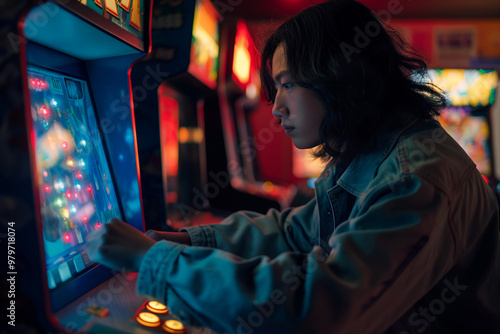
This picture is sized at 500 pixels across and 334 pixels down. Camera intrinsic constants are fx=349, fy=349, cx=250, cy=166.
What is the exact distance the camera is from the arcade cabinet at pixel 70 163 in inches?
23.2

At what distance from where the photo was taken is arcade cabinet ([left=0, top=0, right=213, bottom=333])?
23.2 inches

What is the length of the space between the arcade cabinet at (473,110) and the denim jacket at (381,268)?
96.4 inches

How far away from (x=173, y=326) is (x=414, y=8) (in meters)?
4.54

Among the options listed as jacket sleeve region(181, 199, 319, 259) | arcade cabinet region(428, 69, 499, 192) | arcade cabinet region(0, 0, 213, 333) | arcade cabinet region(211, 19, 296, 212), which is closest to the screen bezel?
arcade cabinet region(0, 0, 213, 333)

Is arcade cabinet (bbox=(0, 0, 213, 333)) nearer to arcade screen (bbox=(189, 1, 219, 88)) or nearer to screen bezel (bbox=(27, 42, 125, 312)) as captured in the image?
screen bezel (bbox=(27, 42, 125, 312))

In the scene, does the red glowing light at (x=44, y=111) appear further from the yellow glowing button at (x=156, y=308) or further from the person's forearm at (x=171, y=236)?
the yellow glowing button at (x=156, y=308)

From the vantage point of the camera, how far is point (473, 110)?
293cm

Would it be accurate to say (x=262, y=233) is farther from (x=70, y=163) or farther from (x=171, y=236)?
(x=70, y=163)

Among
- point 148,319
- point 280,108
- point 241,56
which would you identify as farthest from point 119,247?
point 241,56

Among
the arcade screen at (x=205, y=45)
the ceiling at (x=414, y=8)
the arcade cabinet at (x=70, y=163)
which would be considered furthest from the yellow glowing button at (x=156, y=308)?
the ceiling at (x=414, y=8)

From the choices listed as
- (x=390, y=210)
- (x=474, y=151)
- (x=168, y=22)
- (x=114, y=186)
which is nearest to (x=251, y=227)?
(x=114, y=186)

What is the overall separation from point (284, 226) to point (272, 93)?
1.51 ft

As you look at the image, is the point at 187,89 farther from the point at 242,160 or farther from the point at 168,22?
the point at 242,160

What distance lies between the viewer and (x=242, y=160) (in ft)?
10.5
